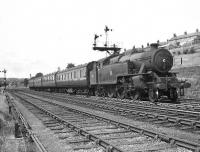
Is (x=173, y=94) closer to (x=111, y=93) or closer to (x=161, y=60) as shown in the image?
(x=161, y=60)

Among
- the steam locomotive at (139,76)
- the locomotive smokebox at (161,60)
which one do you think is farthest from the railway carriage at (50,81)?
the locomotive smokebox at (161,60)

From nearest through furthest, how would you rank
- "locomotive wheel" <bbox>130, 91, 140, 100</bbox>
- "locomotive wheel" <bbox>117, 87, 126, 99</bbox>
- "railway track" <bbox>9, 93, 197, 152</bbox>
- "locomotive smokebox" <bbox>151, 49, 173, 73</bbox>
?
"railway track" <bbox>9, 93, 197, 152</bbox> < "locomotive smokebox" <bbox>151, 49, 173, 73</bbox> < "locomotive wheel" <bbox>130, 91, 140, 100</bbox> < "locomotive wheel" <bbox>117, 87, 126, 99</bbox>

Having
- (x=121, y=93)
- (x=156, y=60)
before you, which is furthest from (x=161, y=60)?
(x=121, y=93)

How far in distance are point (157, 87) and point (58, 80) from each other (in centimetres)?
2459

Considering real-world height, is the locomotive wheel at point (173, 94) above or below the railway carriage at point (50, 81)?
below

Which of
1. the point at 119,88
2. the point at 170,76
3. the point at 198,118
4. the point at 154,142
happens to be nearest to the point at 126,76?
the point at 119,88

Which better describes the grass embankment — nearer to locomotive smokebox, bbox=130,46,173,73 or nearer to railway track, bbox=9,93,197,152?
locomotive smokebox, bbox=130,46,173,73

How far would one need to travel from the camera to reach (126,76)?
Result: 19.4 meters

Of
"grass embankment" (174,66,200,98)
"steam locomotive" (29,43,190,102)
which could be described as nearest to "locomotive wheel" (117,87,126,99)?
"steam locomotive" (29,43,190,102)

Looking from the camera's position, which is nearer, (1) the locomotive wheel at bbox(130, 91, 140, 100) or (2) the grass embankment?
(1) the locomotive wheel at bbox(130, 91, 140, 100)

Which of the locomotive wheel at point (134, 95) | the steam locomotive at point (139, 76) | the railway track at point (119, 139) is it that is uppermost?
the steam locomotive at point (139, 76)

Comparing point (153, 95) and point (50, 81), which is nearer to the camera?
point (153, 95)

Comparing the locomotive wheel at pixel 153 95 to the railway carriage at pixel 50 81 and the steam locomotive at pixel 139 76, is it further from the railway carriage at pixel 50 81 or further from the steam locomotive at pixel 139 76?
the railway carriage at pixel 50 81

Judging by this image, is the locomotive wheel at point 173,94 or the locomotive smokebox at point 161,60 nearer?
the locomotive wheel at point 173,94
